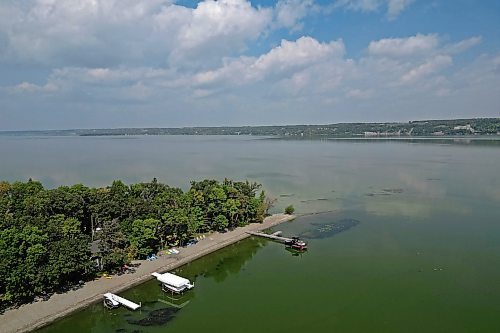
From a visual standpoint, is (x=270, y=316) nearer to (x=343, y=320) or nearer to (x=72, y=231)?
(x=343, y=320)

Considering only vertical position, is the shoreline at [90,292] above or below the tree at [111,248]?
below

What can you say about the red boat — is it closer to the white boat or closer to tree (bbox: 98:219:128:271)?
the white boat

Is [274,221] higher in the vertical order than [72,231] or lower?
lower

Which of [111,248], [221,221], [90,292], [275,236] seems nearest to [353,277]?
[275,236]

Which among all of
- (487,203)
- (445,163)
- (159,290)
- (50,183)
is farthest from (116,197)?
(445,163)

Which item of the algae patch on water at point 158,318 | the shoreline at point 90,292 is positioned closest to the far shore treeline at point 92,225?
the shoreline at point 90,292

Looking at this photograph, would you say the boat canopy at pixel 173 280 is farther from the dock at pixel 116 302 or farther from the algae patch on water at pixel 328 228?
the algae patch on water at pixel 328 228

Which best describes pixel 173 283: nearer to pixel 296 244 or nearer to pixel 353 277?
pixel 296 244
